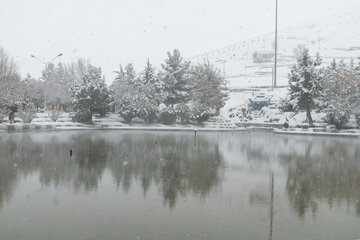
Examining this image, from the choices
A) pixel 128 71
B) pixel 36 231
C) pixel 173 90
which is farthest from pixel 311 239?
pixel 128 71

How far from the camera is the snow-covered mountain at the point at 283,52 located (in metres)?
97.6

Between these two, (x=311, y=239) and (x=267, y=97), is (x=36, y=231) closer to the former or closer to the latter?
(x=311, y=239)

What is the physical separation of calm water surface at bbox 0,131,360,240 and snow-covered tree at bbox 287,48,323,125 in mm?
26513

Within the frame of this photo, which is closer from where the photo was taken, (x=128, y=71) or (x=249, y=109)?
(x=249, y=109)

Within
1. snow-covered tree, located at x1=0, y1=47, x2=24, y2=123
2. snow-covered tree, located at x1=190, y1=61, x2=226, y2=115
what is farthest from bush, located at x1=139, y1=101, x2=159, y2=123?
snow-covered tree, located at x1=0, y1=47, x2=24, y2=123

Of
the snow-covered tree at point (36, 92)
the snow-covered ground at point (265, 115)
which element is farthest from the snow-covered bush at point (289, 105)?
the snow-covered tree at point (36, 92)

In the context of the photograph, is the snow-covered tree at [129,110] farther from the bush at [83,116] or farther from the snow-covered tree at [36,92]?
the snow-covered tree at [36,92]

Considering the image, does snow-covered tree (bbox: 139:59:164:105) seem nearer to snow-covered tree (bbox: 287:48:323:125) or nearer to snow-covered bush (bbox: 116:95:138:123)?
snow-covered bush (bbox: 116:95:138:123)

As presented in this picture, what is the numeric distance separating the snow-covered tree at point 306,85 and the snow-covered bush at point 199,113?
36.8 feet

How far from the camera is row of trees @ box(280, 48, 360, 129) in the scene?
37.7m

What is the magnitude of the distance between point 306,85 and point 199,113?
13.7 m

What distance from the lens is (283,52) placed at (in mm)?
141625

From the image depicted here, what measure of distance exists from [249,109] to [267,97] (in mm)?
3996

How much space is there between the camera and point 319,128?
131 ft
